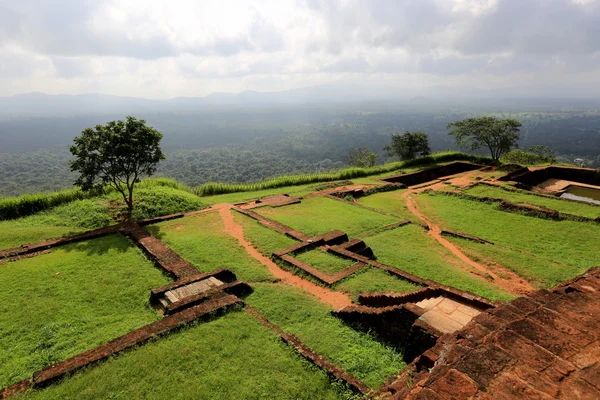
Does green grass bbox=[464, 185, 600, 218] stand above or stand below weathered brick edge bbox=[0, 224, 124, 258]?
below

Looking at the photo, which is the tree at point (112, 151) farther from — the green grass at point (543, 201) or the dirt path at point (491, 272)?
the green grass at point (543, 201)

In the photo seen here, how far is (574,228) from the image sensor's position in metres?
13.7

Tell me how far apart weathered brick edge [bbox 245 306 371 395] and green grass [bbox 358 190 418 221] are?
10825 millimetres

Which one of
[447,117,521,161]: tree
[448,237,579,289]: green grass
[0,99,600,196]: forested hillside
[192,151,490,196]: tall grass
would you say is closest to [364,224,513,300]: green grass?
[448,237,579,289]: green grass

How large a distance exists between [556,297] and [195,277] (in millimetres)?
7527

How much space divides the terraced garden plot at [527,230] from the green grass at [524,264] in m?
0.49

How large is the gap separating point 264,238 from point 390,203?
9.43m

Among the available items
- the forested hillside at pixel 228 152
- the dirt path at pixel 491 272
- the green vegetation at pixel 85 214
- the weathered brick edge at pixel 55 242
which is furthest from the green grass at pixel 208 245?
the forested hillside at pixel 228 152

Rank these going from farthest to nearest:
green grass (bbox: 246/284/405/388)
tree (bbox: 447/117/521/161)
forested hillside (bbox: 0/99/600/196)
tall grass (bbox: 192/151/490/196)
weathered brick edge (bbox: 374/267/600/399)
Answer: forested hillside (bbox: 0/99/600/196), tree (bbox: 447/117/521/161), tall grass (bbox: 192/151/490/196), green grass (bbox: 246/284/405/388), weathered brick edge (bbox: 374/267/600/399)

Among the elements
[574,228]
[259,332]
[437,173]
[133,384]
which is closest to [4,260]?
[133,384]

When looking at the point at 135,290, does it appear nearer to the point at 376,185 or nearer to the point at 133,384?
the point at 133,384

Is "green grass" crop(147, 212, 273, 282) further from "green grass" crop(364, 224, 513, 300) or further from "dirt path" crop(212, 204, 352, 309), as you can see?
"green grass" crop(364, 224, 513, 300)

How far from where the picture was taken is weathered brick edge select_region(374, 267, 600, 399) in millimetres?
3092

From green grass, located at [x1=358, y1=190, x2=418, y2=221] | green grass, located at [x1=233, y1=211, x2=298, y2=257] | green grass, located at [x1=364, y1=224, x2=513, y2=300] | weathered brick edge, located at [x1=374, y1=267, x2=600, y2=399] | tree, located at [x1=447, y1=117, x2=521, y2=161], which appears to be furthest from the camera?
tree, located at [x1=447, y1=117, x2=521, y2=161]
